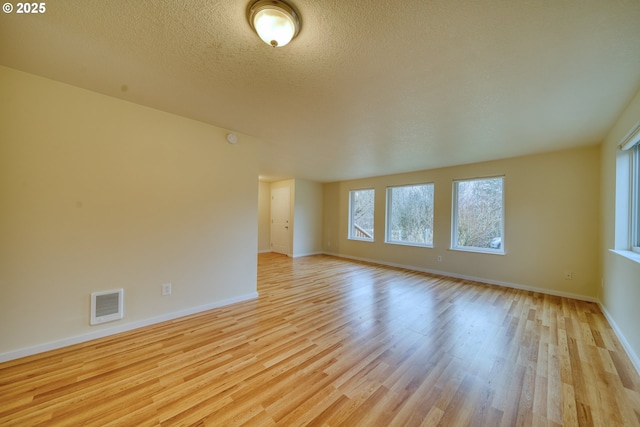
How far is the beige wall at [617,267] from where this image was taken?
201cm

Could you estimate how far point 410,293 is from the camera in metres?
3.64

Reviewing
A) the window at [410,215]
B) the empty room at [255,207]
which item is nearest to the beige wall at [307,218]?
the window at [410,215]

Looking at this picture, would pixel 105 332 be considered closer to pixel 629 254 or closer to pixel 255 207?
pixel 255 207

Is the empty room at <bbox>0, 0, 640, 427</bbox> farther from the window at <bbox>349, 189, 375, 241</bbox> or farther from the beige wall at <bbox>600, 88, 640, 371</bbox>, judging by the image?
the window at <bbox>349, 189, 375, 241</bbox>

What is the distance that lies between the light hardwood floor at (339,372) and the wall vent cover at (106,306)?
190 millimetres

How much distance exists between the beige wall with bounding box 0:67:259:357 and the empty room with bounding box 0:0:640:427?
0.6 inches

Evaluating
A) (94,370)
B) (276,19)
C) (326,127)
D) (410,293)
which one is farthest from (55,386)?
(410,293)

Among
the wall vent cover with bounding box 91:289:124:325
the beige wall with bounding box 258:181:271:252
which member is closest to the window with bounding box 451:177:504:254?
the beige wall with bounding box 258:181:271:252

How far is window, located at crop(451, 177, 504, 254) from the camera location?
4227 mm

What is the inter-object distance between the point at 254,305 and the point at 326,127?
2.47 metres

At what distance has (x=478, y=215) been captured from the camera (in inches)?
176

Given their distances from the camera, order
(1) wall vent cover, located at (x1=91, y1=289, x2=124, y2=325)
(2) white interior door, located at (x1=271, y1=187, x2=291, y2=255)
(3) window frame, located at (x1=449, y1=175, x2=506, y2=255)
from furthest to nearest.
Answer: (2) white interior door, located at (x1=271, y1=187, x2=291, y2=255) < (3) window frame, located at (x1=449, y1=175, x2=506, y2=255) < (1) wall vent cover, located at (x1=91, y1=289, x2=124, y2=325)

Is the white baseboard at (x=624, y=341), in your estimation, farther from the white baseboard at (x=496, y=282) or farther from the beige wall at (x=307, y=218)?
the beige wall at (x=307, y=218)

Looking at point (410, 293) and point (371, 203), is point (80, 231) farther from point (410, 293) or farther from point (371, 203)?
point (371, 203)
